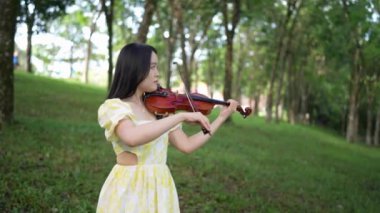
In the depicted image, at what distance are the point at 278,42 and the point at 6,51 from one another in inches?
899

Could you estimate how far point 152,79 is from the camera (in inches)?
118

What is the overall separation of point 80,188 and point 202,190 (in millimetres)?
1979

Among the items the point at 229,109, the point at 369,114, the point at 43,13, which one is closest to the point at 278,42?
the point at 369,114

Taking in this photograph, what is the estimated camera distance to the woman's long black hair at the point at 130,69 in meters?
2.92

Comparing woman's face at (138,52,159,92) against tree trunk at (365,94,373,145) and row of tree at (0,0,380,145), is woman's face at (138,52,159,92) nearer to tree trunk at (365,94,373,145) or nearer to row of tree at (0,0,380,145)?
row of tree at (0,0,380,145)

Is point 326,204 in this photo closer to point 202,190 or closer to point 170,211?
point 202,190

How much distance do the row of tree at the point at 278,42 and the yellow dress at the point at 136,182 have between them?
7904 mm

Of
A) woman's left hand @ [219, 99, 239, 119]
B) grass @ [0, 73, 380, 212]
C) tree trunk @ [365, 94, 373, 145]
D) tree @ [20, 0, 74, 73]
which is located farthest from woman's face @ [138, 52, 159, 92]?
tree trunk @ [365, 94, 373, 145]

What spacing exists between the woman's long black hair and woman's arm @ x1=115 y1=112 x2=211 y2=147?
0.25m

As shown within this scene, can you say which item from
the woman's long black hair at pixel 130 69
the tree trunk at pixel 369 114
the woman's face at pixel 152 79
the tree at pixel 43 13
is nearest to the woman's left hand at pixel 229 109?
the woman's face at pixel 152 79

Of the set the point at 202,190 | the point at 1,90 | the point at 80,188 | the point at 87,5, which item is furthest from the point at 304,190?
the point at 87,5

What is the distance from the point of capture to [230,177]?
9.31m

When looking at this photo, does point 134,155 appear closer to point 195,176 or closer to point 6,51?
point 195,176

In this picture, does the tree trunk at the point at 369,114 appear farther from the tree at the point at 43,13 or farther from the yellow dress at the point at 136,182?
the yellow dress at the point at 136,182
